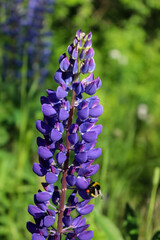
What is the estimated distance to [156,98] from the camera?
4.91 m

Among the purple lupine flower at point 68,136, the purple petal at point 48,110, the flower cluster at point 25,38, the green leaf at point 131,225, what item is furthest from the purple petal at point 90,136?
the flower cluster at point 25,38

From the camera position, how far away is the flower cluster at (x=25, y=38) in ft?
12.3

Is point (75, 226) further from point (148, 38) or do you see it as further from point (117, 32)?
→ point (148, 38)

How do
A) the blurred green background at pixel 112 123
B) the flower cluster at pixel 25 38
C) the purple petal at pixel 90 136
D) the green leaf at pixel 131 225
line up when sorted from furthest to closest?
the flower cluster at pixel 25 38, the blurred green background at pixel 112 123, the green leaf at pixel 131 225, the purple petal at pixel 90 136

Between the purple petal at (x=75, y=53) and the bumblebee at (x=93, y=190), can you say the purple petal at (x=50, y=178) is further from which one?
the purple petal at (x=75, y=53)

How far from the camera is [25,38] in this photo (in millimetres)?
3902

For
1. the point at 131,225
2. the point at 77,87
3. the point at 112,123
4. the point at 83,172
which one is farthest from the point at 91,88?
the point at 112,123

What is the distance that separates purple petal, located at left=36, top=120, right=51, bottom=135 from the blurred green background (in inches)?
24.6

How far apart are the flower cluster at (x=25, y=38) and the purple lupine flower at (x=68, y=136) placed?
243 centimetres

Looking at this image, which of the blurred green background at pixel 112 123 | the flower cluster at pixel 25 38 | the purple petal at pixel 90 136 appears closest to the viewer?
the purple petal at pixel 90 136

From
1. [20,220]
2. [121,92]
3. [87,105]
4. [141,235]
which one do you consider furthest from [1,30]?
[87,105]

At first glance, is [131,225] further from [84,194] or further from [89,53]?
[89,53]

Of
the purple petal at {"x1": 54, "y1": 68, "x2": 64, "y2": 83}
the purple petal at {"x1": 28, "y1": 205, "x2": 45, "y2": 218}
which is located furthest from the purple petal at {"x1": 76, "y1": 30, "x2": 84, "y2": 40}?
the purple petal at {"x1": 28, "y1": 205, "x2": 45, "y2": 218}

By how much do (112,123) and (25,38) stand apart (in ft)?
3.96
